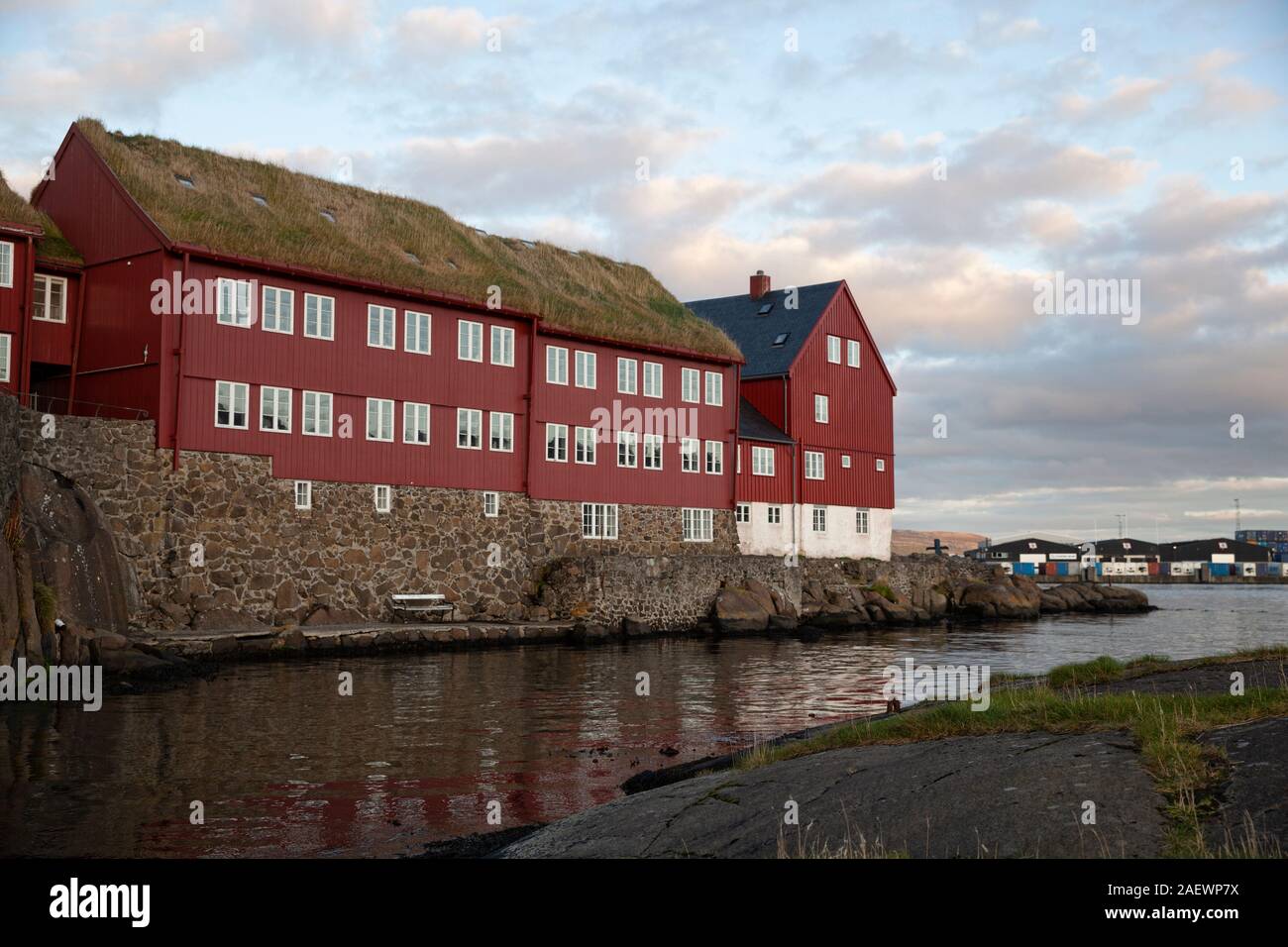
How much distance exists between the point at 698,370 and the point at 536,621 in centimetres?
1480

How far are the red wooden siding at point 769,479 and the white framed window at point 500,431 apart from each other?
13.1 metres

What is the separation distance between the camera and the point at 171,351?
3409 cm

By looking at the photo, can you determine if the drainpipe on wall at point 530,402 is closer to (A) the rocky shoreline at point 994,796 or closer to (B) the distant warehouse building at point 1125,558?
(A) the rocky shoreline at point 994,796

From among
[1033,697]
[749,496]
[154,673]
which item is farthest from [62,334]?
[1033,697]

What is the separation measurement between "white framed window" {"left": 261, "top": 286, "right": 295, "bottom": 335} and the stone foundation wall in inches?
168

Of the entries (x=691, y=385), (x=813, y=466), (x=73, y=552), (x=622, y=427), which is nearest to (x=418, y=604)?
(x=73, y=552)

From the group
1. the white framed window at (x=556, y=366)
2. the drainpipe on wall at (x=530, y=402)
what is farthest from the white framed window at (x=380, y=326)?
the white framed window at (x=556, y=366)

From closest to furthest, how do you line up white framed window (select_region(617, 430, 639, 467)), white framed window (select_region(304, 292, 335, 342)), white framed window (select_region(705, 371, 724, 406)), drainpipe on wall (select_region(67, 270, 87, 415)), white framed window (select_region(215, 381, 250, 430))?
white framed window (select_region(215, 381, 250, 430))
drainpipe on wall (select_region(67, 270, 87, 415))
white framed window (select_region(304, 292, 335, 342))
white framed window (select_region(617, 430, 639, 467))
white framed window (select_region(705, 371, 724, 406))

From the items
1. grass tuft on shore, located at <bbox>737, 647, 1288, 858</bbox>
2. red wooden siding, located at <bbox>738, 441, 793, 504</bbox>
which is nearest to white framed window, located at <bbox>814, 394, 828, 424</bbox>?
red wooden siding, located at <bbox>738, 441, 793, 504</bbox>

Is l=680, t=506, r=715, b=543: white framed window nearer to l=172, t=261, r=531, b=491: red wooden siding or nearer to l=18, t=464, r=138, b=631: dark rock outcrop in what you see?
l=172, t=261, r=531, b=491: red wooden siding

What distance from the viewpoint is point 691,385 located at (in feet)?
164

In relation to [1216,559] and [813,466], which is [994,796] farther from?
[1216,559]

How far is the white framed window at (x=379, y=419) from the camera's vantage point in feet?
127

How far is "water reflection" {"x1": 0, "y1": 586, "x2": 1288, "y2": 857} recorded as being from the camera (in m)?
13.2
